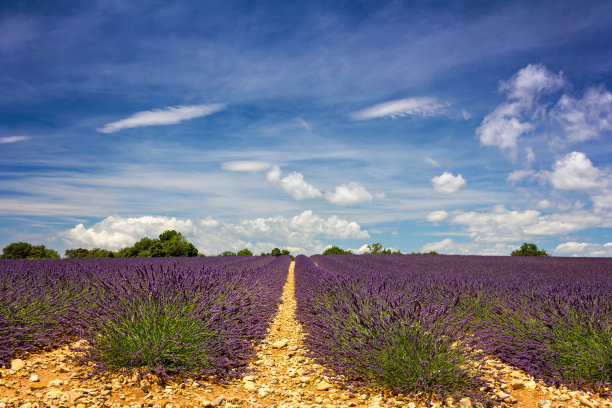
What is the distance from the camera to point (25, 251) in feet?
118

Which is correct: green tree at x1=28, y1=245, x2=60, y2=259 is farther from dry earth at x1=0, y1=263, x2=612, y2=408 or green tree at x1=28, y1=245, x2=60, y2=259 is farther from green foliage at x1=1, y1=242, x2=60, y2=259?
dry earth at x1=0, y1=263, x2=612, y2=408

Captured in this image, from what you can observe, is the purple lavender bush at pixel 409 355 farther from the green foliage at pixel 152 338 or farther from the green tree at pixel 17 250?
the green tree at pixel 17 250

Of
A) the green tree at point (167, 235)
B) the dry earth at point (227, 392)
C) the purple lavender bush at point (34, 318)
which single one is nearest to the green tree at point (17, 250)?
the green tree at point (167, 235)

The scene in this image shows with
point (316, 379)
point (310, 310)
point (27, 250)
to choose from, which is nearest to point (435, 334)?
point (316, 379)

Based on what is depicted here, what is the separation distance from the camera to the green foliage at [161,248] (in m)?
37.9

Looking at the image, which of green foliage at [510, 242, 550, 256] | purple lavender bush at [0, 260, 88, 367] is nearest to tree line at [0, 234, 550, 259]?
green foliage at [510, 242, 550, 256]

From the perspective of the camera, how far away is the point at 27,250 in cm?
3609

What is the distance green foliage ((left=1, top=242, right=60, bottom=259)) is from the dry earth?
3747 cm

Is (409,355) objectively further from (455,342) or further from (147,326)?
(147,326)

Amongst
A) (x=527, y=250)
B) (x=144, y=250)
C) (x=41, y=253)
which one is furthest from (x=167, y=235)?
(x=527, y=250)

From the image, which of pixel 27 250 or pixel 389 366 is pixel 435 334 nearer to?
pixel 389 366

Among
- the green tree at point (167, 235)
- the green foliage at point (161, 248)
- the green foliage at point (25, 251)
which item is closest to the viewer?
the green foliage at point (25, 251)

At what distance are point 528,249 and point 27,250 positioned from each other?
52959 mm

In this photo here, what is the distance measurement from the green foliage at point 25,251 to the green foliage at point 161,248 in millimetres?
6802
